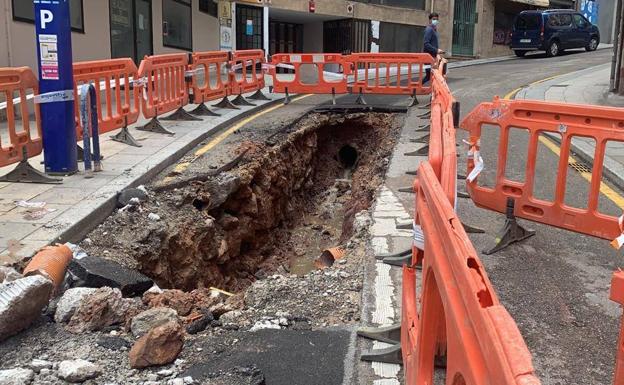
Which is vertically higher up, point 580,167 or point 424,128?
point 424,128

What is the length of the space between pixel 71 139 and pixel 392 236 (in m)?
3.83

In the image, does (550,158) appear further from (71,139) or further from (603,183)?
(71,139)

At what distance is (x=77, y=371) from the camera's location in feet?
10.8

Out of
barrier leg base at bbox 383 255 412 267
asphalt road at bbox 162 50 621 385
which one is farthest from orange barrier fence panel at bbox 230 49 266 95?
barrier leg base at bbox 383 255 412 267

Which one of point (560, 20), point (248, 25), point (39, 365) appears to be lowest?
point (39, 365)

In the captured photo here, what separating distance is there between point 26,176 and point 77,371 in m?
4.17

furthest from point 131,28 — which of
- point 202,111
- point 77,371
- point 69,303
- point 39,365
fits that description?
point 77,371

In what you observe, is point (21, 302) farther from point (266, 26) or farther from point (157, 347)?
point (266, 26)

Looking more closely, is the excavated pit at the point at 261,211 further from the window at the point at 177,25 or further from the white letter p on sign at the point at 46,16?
the window at the point at 177,25

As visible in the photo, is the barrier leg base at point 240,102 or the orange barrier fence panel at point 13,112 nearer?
the orange barrier fence panel at point 13,112

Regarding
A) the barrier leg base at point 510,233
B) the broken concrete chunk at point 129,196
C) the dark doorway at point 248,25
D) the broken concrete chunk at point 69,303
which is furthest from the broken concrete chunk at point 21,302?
the dark doorway at point 248,25

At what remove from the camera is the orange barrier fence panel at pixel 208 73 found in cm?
1155

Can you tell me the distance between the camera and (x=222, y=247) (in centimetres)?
749

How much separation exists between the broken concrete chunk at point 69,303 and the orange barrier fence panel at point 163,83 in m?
5.62
